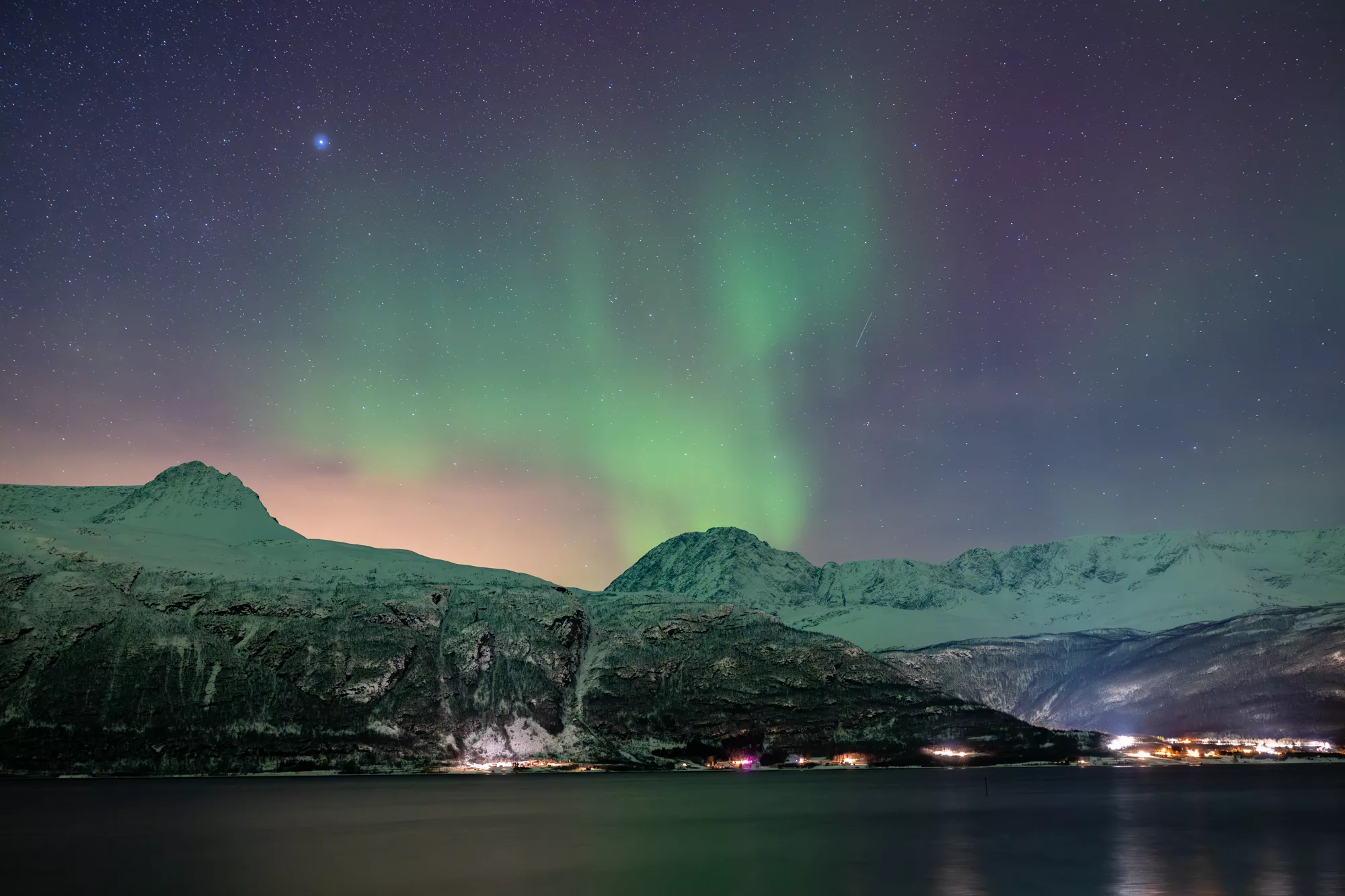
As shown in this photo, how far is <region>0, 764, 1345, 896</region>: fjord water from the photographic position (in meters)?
68.2

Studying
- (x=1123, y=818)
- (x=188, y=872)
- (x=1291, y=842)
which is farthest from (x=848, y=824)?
(x=188, y=872)

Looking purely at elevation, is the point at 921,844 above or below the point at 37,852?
above

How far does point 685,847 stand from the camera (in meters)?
95.2

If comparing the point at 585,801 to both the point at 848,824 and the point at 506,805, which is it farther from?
the point at 848,824

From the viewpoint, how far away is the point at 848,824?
119750mm

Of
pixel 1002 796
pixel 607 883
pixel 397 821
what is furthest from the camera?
pixel 1002 796

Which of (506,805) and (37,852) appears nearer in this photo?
(37,852)

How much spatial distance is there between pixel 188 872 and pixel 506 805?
293 ft

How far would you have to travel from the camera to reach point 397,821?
128500mm

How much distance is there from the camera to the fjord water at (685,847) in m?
68.2

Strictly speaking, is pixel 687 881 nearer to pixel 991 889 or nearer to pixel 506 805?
pixel 991 889

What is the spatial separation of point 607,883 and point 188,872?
108ft

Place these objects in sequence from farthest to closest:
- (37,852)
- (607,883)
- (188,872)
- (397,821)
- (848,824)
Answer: (397,821)
(848,824)
(37,852)
(188,872)
(607,883)

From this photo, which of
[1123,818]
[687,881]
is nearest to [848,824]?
[1123,818]
